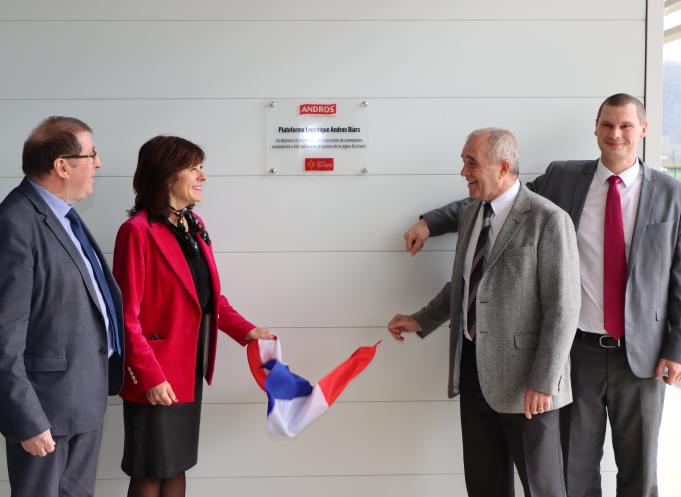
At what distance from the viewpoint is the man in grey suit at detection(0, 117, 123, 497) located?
1916mm

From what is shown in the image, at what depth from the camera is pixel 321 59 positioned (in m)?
3.07

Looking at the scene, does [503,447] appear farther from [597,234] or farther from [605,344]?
[597,234]

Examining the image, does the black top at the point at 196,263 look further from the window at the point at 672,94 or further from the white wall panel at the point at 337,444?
the window at the point at 672,94

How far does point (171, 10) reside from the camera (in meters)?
3.04

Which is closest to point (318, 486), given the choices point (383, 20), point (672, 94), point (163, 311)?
point (163, 311)

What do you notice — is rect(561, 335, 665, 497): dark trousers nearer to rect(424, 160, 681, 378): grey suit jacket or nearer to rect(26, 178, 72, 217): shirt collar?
rect(424, 160, 681, 378): grey suit jacket

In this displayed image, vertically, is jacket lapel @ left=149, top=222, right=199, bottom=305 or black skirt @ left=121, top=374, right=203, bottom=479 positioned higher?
jacket lapel @ left=149, top=222, right=199, bottom=305

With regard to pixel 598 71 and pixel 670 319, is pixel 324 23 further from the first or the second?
pixel 670 319

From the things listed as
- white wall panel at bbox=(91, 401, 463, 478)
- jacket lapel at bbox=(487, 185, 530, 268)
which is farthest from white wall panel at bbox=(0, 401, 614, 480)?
jacket lapel at bbox=(487, 185, 530, 268)

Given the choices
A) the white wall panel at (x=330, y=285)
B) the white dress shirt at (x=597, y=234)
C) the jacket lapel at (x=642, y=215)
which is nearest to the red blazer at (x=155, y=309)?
the white wall panel at (x=330, y=285)

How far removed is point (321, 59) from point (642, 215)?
160cm

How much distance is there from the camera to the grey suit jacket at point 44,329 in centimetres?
190

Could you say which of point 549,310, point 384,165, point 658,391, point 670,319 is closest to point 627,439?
point 658,391

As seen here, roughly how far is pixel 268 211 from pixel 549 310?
144 cm
